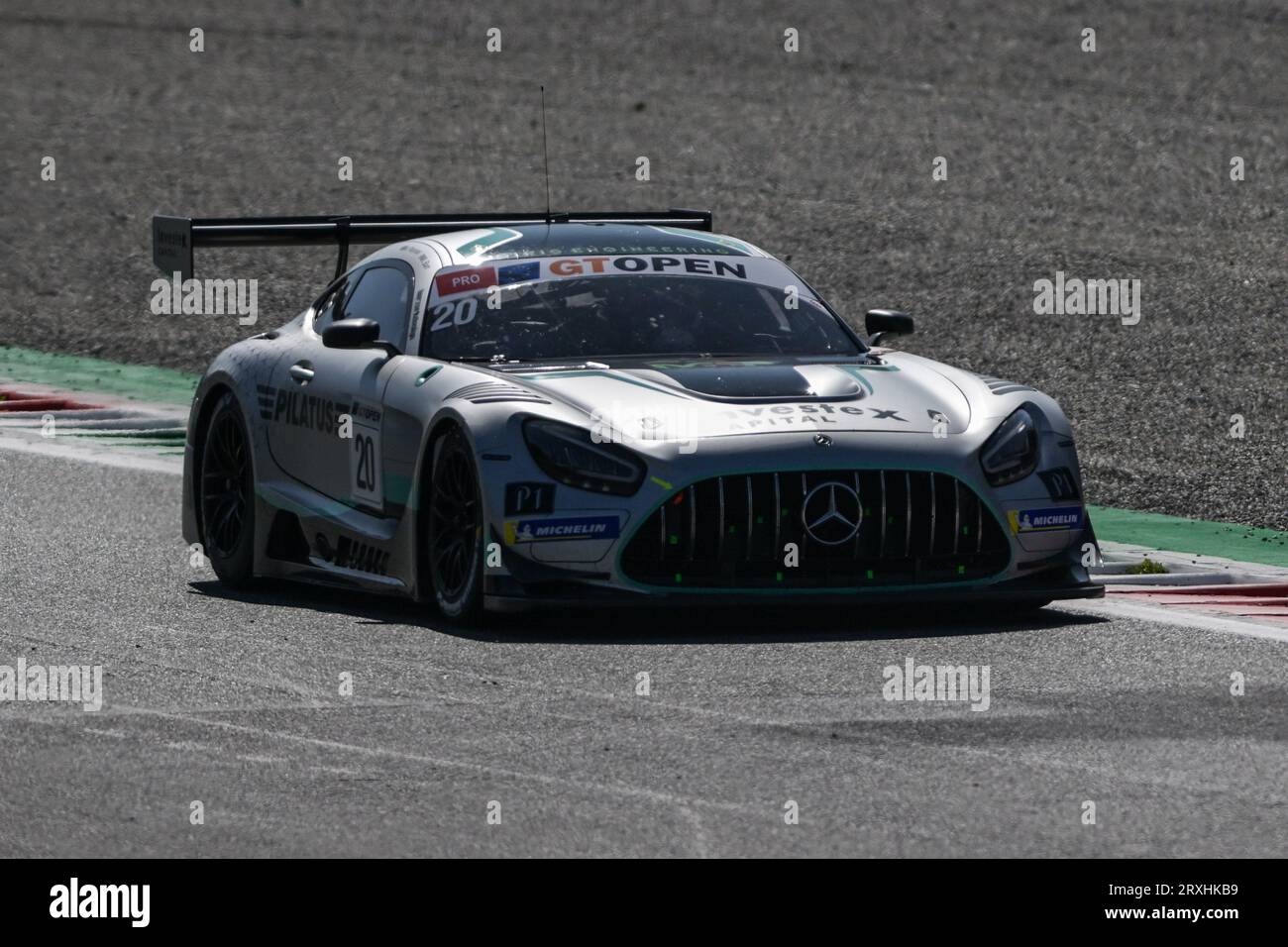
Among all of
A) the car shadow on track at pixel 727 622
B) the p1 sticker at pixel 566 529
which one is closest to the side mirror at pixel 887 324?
the car shadow on track at pixel 727 622

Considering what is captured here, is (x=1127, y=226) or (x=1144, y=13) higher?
(x=1144, y=13)

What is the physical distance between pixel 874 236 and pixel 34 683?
15613mm

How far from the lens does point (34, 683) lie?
836 centimetres

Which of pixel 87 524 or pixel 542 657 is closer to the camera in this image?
pixel 542 657

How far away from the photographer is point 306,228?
11.4 meters

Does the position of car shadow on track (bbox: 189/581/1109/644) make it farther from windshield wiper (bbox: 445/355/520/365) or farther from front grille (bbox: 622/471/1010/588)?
windshield wiper (bbox: 445/355/520/365)

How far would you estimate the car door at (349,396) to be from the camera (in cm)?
1007

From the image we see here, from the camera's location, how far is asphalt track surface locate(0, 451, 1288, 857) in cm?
633

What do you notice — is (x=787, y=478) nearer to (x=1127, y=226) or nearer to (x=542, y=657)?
(x=542, y=657)

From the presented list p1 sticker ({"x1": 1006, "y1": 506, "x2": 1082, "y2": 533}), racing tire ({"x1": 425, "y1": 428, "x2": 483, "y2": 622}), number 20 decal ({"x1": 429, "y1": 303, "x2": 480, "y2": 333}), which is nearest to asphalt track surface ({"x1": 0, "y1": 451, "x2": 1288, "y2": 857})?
racing tire ({"x1": 425, "y1": 428, "x2": 483, "y2": 622})

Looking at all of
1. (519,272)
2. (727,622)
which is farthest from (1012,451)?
(519,272)

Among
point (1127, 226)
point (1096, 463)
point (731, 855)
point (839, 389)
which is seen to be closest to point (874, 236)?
point (1127, 226)

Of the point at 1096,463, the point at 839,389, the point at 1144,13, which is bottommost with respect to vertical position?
the point at 1096,463

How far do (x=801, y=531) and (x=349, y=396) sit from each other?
6.83 ft
